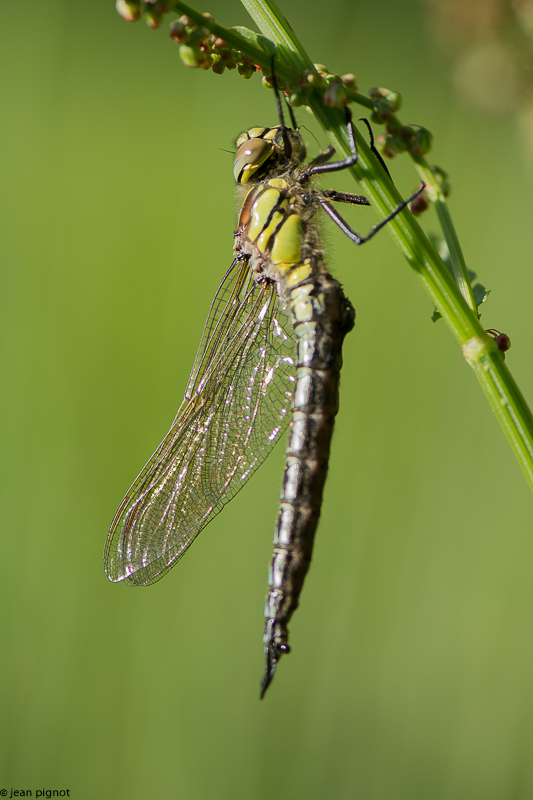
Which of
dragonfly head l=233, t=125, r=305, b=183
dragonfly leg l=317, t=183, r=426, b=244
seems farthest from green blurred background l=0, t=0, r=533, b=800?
dragonfly head l=233, t=125, r=305, b=183

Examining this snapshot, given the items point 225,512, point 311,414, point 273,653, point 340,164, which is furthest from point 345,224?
point 225,512

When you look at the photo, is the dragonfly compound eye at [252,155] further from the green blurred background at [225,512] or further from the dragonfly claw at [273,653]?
the dragonfly claw at [273,653]

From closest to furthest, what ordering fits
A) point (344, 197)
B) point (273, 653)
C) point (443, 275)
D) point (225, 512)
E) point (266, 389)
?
point (443, 275) → point (273, 653) → point (344, 197) → point (266, 389) → point (225, 512)

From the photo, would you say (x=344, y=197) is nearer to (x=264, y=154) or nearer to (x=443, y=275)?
(x=264, y=154)

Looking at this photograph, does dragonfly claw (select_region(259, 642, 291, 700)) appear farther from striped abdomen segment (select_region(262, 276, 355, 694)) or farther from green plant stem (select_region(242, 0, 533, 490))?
green plant stem (select_region(242, 0, 533, 490))

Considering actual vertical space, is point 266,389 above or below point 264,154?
below

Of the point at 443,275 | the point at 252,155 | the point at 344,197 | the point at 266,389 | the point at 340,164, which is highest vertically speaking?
the point at 252,155
